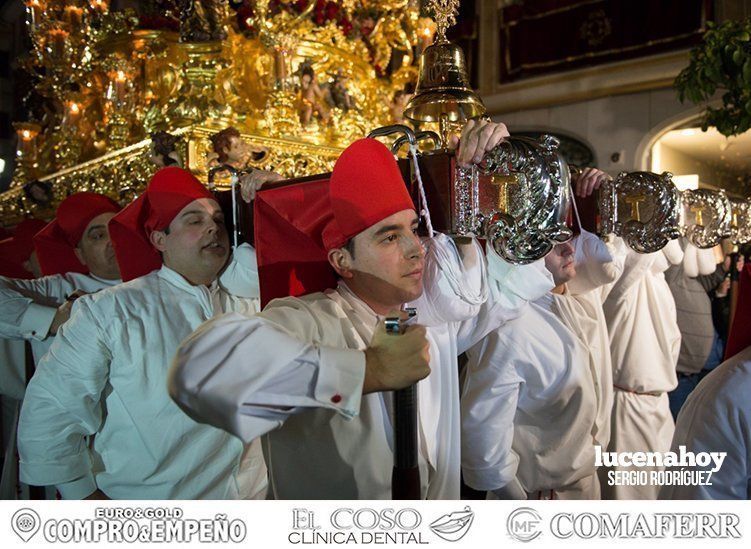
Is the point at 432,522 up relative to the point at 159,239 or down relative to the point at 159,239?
down

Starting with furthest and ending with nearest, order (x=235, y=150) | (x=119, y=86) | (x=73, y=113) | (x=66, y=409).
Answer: (x=73, y=113) → (x=119, y=86) → (x=235, y=150) → (x=66, y=409)

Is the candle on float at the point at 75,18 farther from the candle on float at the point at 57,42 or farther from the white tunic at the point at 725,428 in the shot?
the white tunic at the point at 725,428

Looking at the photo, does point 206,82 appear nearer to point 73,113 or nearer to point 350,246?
point 73,113

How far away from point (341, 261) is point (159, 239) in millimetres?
825

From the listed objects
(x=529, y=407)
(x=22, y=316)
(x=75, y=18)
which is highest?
(x=75, y=18)

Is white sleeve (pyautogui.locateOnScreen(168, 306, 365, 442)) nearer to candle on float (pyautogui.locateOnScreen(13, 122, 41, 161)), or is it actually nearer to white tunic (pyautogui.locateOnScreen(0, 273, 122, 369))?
white tunic (pyautogui.locateOnScreen(0, 273, 122, 369))

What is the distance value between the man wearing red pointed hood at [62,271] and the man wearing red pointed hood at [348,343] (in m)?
1.32

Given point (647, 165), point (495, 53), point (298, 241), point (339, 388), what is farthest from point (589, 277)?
point (495, 53)

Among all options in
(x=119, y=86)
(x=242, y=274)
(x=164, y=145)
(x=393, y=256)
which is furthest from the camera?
(x=119, y=86)

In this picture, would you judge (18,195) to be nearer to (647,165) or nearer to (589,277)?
(589,277)

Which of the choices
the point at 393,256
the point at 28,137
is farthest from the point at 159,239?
the point at 28,137

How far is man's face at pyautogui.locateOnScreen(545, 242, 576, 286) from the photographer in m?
2.32

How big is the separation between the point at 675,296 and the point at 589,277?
5.90 feet

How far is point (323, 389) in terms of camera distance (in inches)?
47.6
